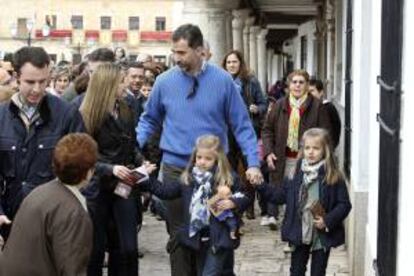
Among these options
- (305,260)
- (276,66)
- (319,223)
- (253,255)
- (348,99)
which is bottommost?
(253,255)

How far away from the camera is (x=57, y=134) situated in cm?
597

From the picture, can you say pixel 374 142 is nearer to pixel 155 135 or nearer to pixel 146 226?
pixel 155 135

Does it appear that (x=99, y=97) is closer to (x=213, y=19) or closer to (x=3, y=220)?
(x=3, y=220)

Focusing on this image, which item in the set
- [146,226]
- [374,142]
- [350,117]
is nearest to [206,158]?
[374,142]

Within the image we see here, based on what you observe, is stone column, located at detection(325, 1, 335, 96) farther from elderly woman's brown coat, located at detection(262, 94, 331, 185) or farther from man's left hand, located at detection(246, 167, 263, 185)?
man's left hand, located at detection(246, 167, 263, 185)

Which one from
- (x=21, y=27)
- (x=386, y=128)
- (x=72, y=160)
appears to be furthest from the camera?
(x=21, y=27)

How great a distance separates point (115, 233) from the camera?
24.3 ft

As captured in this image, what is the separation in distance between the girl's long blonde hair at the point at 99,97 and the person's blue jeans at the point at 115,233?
509 mm

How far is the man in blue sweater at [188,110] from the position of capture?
7004 mm

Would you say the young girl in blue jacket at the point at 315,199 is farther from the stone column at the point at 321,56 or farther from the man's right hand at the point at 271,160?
the stone column at the point at 321,56

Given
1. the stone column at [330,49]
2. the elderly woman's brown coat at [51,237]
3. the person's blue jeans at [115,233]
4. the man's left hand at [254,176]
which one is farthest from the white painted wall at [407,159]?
the stone column at [330,49]

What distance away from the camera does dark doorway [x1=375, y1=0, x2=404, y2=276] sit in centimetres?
439

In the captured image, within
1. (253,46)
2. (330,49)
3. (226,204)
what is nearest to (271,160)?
(226,204)

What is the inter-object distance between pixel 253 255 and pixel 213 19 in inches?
286
